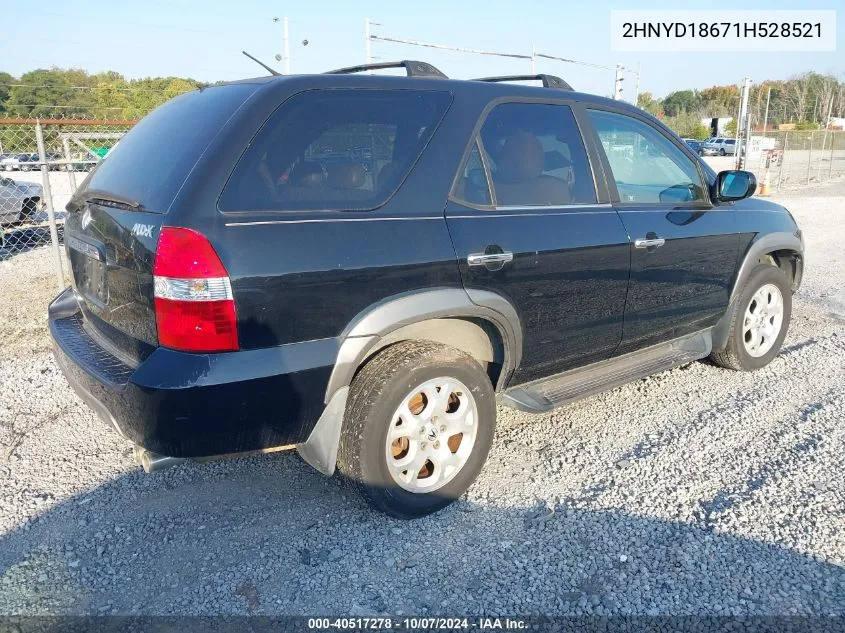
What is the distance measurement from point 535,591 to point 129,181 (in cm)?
231

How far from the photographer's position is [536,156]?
3.35m

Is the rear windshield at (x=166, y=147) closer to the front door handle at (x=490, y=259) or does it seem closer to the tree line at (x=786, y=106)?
the front door handle at (x=490, y=259)

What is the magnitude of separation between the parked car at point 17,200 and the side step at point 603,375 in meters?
10.7

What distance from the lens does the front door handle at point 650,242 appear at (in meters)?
3.60

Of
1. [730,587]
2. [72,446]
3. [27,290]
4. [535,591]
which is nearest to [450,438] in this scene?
[535,591]

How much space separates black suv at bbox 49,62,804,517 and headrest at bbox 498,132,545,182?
0.01 m

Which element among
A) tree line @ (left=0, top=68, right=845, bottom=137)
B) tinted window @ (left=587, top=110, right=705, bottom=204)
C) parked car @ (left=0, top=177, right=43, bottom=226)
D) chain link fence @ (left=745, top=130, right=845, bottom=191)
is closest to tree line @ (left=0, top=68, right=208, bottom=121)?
tree line @ (left=0, top=68, right=845, bottom=137)

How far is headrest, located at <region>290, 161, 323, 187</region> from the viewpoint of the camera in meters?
2.58

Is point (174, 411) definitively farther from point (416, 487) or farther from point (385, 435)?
point (416, 487)

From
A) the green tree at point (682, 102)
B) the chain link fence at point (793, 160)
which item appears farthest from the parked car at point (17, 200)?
the green tree at point (682, 102)

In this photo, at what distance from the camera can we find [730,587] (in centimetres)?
254

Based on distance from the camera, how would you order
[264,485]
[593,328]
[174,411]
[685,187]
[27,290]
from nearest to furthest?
[174,411] < [264,485] < [593,328] < [685,187] < [27,290]

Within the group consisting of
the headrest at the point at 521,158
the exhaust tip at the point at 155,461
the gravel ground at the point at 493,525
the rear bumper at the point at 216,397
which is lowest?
the gravel ground at the point at 493,525

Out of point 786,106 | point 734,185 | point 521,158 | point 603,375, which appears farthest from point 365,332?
point 786,106
